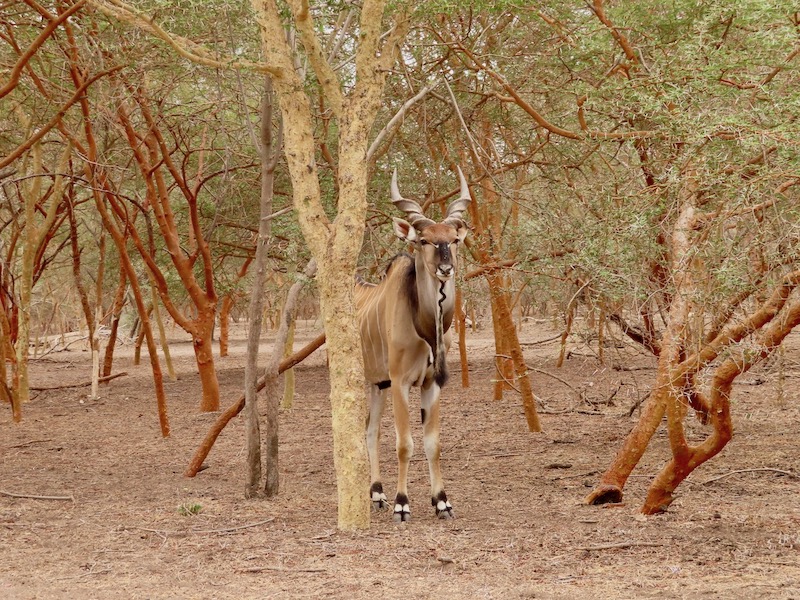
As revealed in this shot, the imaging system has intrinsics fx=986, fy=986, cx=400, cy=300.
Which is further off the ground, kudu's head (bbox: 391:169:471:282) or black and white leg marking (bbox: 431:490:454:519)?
kudu's head (bbox: 391:169:471:282)

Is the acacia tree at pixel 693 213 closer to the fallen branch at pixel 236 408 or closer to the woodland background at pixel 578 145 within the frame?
the woodland background at pixel 578 145

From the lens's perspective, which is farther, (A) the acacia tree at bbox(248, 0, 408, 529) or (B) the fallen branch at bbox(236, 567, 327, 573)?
(A) the acacia tree at bbox(248, 0, 408, 529)

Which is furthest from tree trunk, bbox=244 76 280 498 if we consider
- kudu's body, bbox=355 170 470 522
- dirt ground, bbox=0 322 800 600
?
kudu's body, bbox=355 170 470 522

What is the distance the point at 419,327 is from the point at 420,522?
53.2 inches

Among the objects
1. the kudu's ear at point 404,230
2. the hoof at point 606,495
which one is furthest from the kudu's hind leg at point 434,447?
the kudu's ear at point 404,230

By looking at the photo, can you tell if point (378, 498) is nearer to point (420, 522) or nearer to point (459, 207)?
point (420, 522)

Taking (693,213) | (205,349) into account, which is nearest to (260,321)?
(693,213)

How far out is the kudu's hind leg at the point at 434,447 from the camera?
6.61 meters

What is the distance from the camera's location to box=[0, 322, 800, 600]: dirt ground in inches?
189

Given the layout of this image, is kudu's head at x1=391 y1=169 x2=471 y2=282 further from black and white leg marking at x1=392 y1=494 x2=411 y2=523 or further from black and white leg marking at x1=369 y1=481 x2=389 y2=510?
black and white leg marking at x1=369 y1=481 x2=389 y2=510

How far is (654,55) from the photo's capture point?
7.74 meters

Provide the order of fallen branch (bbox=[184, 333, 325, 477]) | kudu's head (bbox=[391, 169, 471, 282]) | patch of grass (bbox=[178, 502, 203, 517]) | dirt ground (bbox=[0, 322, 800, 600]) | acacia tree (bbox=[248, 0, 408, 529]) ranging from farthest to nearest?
1. fallen branch (bbox=[184, 333, 325, 477])
2. patch of grass (bbox=[178, 502, 203, 517])
3. kudu's head (bbox=[391, 169, 471, 282])
4. acacia tree (bbox=[248, 0, 408, 529])
5. dirt ground (bbox=[0, 322, 800, 600])

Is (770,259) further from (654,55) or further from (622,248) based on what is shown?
(654,55)

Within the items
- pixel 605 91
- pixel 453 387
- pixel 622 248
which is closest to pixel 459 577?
pixel 622 248
